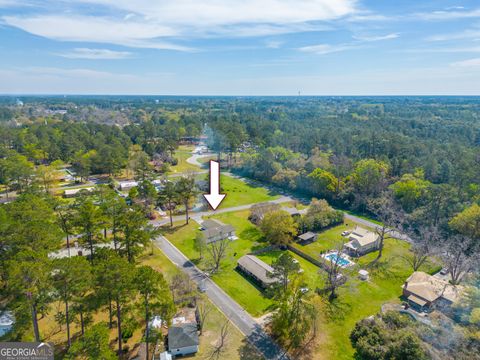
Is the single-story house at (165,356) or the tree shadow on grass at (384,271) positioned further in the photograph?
the tree shadow on grass at (384,271)

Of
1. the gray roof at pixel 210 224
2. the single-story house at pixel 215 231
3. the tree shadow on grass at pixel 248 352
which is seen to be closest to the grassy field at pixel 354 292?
the tree shadow on grass at pixel 248 352

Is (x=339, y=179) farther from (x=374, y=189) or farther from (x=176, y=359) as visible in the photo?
(x=176, y=359)

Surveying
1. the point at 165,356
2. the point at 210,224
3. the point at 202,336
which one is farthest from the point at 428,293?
the point at 210,224

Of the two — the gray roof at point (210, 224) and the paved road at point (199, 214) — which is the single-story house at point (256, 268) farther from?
the paved road at point (199, 214)

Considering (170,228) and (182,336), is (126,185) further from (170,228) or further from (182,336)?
(182,336)

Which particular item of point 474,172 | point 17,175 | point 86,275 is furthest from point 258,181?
point 86,275

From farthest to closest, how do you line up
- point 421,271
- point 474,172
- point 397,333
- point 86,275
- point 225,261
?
point 474,172, point 225,261, point 421,271, point 397,333, point 86,275
